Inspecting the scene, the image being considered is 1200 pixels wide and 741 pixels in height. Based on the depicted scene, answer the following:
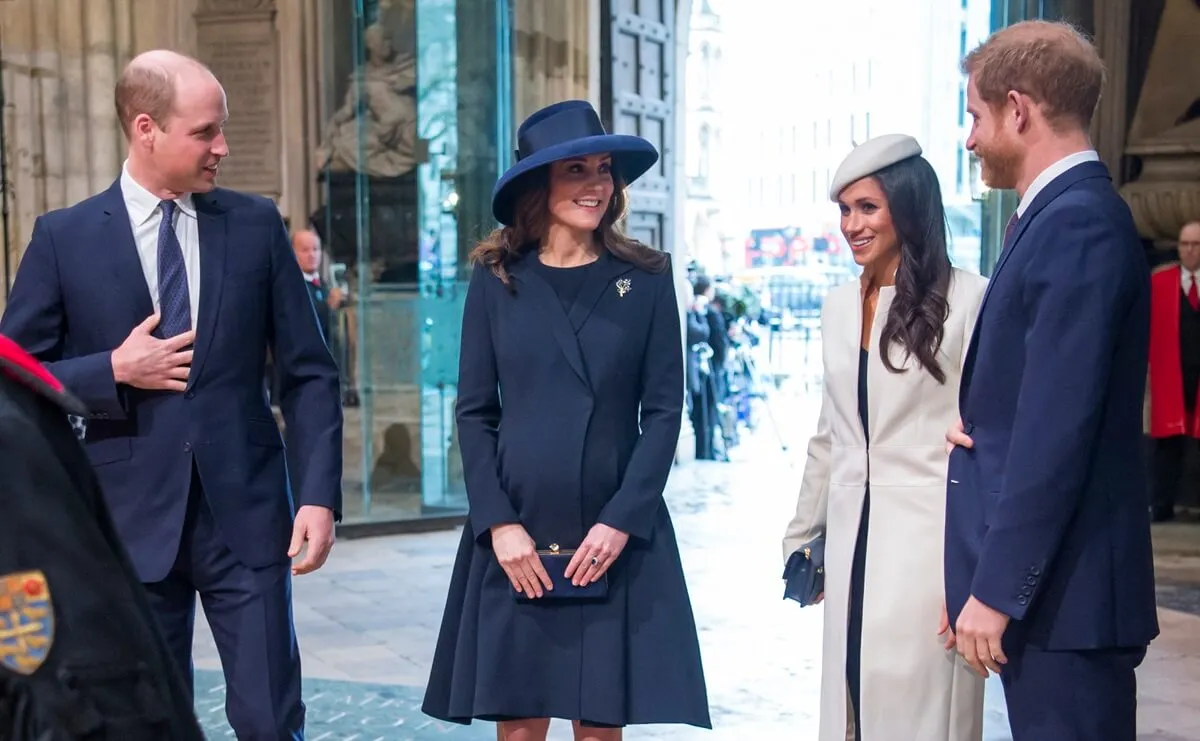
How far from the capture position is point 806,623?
6160mm

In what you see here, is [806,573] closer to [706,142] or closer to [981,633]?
[981,633]

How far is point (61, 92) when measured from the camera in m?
8.13

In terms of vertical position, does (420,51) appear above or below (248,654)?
above

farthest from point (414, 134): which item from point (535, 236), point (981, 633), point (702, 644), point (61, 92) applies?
point (981, 633)

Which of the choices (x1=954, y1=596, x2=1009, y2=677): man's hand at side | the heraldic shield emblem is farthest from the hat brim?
the heraldic shield emblem

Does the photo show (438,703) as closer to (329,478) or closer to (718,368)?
(329,478)

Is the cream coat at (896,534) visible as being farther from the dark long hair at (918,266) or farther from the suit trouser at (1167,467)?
the suit trouser at (1167,467)

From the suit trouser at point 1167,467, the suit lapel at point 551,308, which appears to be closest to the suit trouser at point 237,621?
the suit lapel at point 551,308

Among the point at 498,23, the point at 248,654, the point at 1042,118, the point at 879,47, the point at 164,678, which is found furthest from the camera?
the point at 879,47

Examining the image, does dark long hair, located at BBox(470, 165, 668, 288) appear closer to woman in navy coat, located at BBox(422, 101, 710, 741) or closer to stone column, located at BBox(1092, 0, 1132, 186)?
woman in navy coat, located at BBox(422, 101, 710, 741)

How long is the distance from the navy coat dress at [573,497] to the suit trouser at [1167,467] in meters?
6.24

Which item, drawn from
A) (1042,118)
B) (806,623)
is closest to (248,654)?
(1042,118)

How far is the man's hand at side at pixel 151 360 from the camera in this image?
8.85ft

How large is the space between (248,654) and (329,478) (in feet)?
1.27
